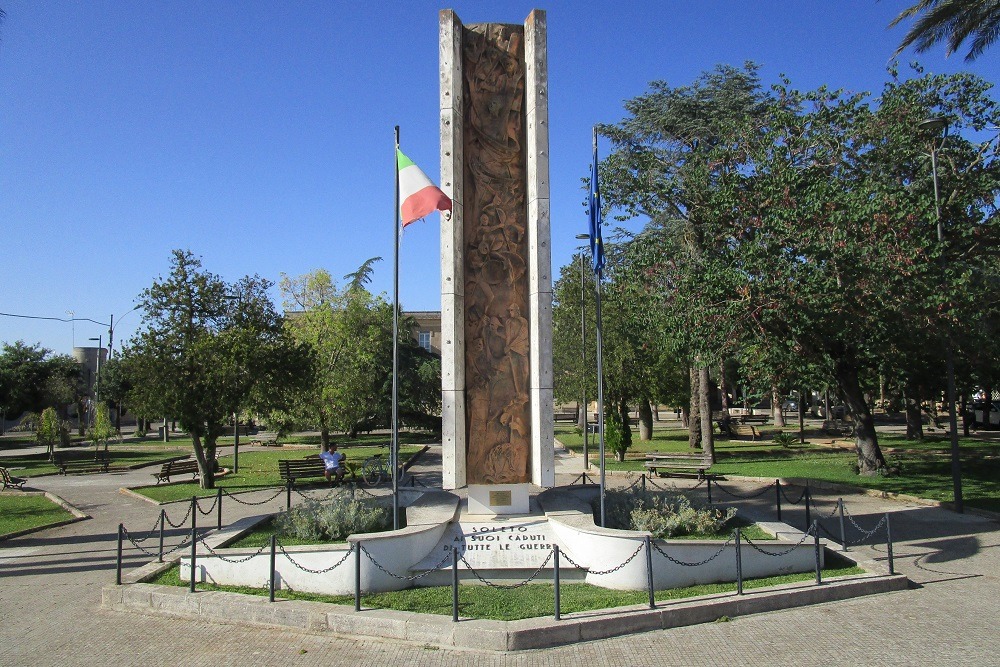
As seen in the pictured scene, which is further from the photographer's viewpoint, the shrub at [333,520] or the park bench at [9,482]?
the park bench at [9,482]

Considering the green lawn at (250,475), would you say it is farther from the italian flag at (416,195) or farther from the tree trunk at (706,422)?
the tree trunk at (706,422)

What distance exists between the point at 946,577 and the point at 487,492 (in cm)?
744

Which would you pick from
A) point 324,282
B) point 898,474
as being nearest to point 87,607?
point 898,474

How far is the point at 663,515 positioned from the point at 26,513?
15917mm

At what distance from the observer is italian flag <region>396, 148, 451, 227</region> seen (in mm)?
11984

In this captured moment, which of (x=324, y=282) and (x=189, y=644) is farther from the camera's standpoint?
(x=324, y=282)

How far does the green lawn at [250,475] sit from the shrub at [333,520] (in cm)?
873

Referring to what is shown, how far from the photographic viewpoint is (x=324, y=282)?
3975cm

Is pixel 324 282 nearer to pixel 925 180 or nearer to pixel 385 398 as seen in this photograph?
pixel 385 398

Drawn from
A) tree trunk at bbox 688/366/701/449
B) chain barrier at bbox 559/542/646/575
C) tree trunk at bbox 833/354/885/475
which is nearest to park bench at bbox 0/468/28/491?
chain barrier at bbox 559/542/646/575

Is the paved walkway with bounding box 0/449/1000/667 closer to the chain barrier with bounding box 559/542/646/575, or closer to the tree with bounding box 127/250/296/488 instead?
the chain barrier with bounding box 559/542/646/575

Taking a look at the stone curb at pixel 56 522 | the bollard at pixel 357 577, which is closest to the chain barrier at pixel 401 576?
the bollard at pixel 357 577

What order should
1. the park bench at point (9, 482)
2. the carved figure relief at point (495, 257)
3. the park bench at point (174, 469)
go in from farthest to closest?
the park bench at point (174, 469) < the park bench at point (9, 482) < the carved figure relief at point (495, 257)

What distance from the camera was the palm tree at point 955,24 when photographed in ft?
56.1
